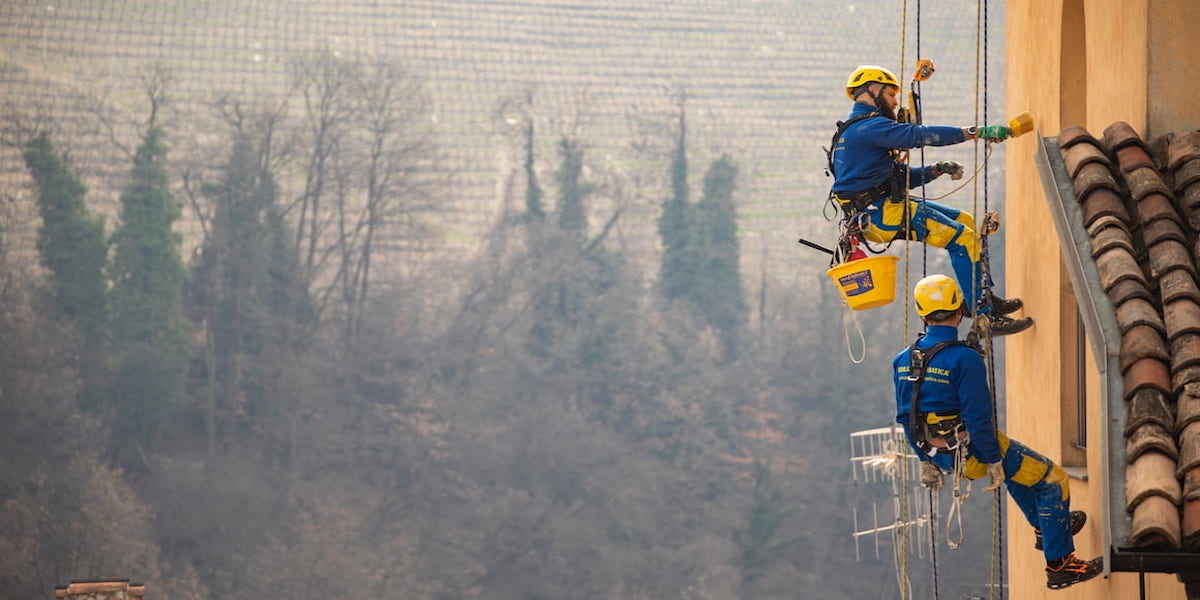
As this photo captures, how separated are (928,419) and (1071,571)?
0.91 meters

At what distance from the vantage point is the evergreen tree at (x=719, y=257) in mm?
39594

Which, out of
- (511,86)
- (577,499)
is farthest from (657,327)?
(511,86)

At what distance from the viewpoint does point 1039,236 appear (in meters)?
7.65

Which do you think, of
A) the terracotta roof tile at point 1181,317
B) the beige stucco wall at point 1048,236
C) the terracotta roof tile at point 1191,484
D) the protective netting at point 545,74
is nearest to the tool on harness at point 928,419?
the beige stucco wall at point 1048,236

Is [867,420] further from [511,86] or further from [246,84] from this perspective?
[246,84]

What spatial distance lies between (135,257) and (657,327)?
47.8ft

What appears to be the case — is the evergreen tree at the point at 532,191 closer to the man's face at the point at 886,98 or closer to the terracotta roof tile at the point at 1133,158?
the man's face at the point at 886,98

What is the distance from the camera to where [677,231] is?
134 feet

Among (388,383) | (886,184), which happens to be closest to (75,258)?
(388,383)

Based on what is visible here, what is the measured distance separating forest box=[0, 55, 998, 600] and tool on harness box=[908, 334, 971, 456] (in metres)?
29.6

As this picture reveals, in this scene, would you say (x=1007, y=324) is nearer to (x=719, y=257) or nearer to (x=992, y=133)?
(x=992, y=133)

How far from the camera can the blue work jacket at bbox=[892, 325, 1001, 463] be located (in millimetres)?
5953

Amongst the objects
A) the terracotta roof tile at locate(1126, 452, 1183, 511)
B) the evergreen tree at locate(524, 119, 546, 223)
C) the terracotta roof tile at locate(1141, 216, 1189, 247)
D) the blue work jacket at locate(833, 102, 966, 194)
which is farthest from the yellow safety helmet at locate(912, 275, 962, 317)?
the evergreen tree at locate(524, 119, 546, 223)

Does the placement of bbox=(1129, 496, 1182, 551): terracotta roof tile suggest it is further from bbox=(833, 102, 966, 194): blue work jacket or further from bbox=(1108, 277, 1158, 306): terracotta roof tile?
bbox=(833, 102, 966, 194): blue work jacket
